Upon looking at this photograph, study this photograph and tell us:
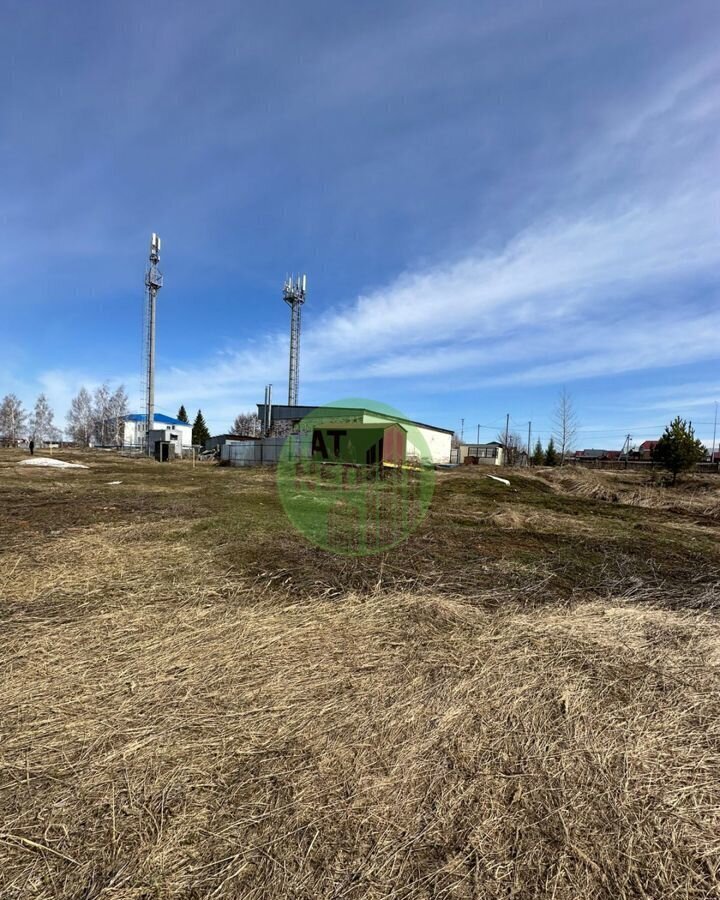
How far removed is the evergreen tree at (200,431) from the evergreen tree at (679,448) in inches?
2659

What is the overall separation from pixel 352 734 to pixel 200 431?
78.3 metres

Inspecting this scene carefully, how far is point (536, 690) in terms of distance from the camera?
2510mm

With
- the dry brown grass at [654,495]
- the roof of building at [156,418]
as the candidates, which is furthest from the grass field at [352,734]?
the roof of building at [156,418]

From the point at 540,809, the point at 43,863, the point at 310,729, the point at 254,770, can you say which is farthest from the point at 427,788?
the point at 43,863

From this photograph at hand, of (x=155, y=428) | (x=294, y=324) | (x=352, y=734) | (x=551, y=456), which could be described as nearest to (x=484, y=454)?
(x=551, y=456)

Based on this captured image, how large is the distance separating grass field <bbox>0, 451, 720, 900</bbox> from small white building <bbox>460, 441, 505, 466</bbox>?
158 feet

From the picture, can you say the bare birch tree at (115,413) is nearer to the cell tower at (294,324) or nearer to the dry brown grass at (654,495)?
the cell tower at (294,324)

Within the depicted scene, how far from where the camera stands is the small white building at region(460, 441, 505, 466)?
5147 centimetres

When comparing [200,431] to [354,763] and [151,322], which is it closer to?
[151,322]

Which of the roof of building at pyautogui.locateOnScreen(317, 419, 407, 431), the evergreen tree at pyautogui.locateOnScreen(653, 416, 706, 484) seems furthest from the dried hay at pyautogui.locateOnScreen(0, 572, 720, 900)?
the evergreen tree at pyautogui.locateOnScreen(653, 416, 706, 484)

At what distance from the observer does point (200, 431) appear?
2926 inches

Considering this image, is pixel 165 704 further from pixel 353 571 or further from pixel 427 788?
pixel 353 571

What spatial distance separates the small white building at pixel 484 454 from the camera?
51469 mm

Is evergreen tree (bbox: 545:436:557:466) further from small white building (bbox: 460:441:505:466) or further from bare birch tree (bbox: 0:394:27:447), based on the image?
bare birch tree (bbox: 0:394:27:447)
